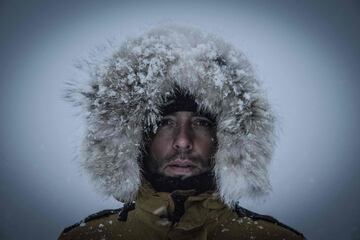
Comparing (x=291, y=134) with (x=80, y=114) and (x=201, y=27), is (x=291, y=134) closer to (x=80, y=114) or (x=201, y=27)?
(x=201, y=27)

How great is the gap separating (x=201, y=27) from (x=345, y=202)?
4.38 feet

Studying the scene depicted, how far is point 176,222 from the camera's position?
55.9 inches

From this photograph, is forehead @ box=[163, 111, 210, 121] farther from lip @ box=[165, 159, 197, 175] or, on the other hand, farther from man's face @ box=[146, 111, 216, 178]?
lip @ box=[165, 159, 197, 175]

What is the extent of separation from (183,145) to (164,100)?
0.19 metres

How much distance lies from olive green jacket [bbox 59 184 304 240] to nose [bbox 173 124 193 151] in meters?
0.17

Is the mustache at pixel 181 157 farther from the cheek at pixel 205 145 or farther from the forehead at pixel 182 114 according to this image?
the forehead at pixel 182 114

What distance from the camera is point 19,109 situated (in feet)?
6.39

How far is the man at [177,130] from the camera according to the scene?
1361mm

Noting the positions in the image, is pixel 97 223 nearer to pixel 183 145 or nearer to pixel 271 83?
pixel 183 145

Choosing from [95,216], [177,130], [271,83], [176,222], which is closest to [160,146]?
[177,130]

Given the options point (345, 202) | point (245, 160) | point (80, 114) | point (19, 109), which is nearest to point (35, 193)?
point (19, 109)

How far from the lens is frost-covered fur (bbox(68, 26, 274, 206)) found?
4.46ft

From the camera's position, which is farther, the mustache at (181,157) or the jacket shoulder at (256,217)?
the jacket shoulder at (256,217)

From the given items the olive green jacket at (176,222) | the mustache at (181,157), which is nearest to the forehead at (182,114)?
the mustache at (181,157)
